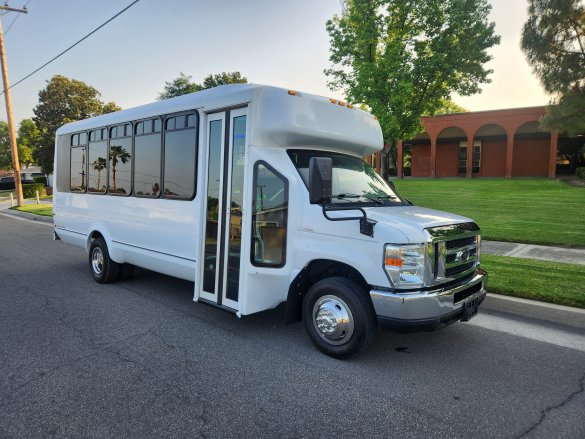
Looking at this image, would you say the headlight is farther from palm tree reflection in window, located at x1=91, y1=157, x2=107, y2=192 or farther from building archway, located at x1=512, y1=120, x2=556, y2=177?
building archway, located at x1=512, y1=120, x2=556, y2=177

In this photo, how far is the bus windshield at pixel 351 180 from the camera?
4506 mm

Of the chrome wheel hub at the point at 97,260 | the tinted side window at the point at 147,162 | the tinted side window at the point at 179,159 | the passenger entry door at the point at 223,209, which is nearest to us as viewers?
the passenger entry door at the point at 223,209

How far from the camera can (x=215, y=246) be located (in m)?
4.96

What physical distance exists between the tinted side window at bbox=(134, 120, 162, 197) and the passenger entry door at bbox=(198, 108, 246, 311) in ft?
3.85

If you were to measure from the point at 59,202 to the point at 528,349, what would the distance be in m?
8.27

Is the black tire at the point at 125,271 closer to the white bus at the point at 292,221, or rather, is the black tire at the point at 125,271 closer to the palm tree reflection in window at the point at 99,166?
the white bus at the point at 292,221

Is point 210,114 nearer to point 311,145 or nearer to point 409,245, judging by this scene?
point 311,145

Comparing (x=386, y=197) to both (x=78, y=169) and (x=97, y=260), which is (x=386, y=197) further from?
(x=78, y=169)

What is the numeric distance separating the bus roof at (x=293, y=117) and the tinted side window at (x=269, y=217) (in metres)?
0.38

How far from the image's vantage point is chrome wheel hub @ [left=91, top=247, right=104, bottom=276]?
712 cm

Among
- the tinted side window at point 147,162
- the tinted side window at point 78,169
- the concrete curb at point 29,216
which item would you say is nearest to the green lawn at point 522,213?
the tinted side window at point 147,162

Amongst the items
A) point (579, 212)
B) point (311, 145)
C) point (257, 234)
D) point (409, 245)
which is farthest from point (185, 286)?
point (579, 212)

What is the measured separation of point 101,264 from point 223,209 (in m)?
3.44

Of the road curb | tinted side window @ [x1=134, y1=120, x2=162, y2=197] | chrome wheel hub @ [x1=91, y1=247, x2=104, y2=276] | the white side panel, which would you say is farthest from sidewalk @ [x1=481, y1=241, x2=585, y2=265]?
chrome wheel hub @ [x1=91, y1=247, x2=104, y2=276]
